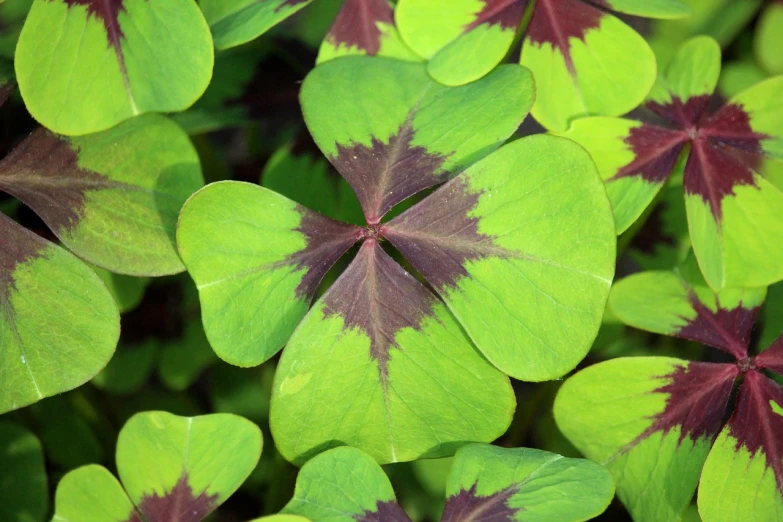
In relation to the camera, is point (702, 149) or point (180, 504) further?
point (702, 149)

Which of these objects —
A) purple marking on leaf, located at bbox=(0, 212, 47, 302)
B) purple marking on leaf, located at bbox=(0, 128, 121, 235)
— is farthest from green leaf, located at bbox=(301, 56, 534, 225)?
purple marking on leaf, located at bbox=(0, 212, 47, 302)

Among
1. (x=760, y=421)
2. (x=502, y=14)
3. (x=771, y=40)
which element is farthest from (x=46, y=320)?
(x=771, y=40)

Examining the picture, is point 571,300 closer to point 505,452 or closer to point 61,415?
point 505,452

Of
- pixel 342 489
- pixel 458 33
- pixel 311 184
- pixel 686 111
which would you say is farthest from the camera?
pixel 311 184

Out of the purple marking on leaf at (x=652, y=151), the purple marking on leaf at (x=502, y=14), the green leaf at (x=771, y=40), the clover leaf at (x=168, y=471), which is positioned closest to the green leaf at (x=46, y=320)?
the clover leaf at (x=168, y=471)

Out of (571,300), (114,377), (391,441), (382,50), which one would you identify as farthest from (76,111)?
(571,300)

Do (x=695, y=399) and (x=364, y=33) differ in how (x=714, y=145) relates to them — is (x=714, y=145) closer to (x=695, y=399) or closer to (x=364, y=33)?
(x=695, y=399)
